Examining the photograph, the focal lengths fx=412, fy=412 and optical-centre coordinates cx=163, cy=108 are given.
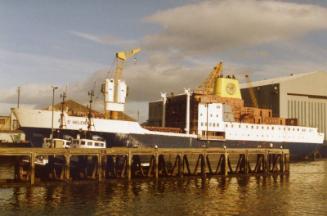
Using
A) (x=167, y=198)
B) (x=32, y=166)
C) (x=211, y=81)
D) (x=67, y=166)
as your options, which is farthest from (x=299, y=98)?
(x=32, y=166)

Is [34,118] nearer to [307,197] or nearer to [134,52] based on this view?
[134,52]

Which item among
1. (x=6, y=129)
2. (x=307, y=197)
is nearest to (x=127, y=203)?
(x=307, y=197)

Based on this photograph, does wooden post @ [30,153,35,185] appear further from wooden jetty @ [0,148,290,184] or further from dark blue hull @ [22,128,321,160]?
dark blue hull @ [22,128,321,160]

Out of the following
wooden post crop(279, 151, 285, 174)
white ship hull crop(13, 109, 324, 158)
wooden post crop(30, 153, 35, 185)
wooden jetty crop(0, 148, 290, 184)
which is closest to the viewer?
wooden post crop(30, 153, 35, 185)

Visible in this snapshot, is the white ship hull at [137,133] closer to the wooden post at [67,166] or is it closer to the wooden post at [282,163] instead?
the wooden post at [282,163]

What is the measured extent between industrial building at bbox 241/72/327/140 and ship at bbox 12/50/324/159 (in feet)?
28.3

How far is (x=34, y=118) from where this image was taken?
67.0 metres

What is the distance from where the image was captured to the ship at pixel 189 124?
6731 cm

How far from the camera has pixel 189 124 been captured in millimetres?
80438

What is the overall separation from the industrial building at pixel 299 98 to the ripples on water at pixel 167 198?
59.2 m

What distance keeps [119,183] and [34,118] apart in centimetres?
2907

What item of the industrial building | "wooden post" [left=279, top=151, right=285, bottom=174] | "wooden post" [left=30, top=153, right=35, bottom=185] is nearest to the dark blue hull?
"wooden post" [left=279, top=151, right=285, bottom=174]

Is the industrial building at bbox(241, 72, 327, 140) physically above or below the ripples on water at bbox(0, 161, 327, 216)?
above

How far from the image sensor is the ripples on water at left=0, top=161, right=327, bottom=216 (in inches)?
1200
